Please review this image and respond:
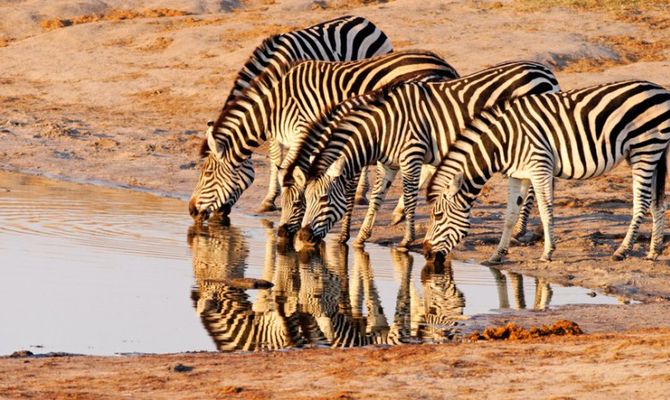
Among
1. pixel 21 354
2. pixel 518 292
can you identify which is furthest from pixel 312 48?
pixel 21 354

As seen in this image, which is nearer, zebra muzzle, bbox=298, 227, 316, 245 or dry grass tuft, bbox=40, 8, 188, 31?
zebra muzzle, bbox=298, 227, 316, 245

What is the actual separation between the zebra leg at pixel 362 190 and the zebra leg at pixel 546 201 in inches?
159

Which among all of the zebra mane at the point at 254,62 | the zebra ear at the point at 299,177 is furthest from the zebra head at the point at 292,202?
the zebra mane at the point at 254,62

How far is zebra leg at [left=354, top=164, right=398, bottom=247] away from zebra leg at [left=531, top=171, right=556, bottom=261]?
6.50 ft

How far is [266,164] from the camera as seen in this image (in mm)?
19453

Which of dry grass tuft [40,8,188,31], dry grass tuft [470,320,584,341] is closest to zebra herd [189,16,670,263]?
dry grass tuft [470,320,584,341]

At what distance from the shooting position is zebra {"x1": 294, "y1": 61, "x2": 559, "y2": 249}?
45.5 feet

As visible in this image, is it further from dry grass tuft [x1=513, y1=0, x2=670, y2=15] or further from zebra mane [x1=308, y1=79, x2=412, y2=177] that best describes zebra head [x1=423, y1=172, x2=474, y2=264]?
dry grass tuft [x1=513, y1=0, x2=670, y2=15]

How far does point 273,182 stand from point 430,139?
10.3 ft

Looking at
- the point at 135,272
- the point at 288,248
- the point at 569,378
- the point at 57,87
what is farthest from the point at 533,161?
the point at 57,87

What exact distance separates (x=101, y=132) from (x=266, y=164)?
3.85m

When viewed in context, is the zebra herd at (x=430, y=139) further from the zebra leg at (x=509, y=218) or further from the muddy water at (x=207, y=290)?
the muddy water at (x=207, y=290)

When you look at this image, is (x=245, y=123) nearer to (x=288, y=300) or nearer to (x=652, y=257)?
(x=288, y=300)

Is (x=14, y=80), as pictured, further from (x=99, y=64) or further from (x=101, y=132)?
(x=101, y=132)
